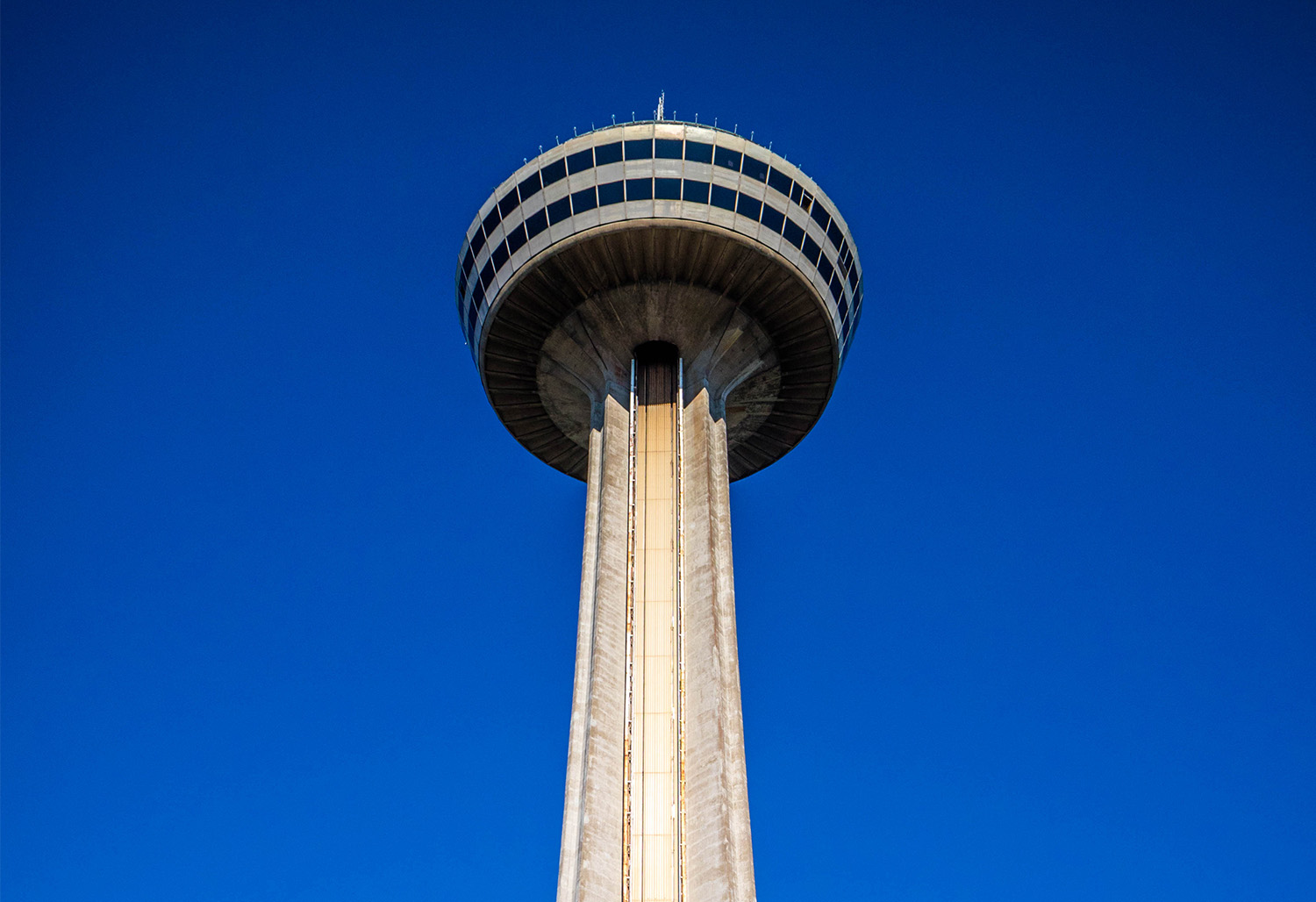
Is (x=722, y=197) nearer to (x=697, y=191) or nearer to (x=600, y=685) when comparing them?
(x=697, y=191)

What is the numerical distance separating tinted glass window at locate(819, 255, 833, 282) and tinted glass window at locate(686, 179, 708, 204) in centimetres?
575

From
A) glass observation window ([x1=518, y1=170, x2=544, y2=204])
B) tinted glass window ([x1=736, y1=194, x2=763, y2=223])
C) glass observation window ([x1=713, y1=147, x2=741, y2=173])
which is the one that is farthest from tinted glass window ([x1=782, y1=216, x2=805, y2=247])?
glass observation window ([x1=518, y1=170, x2=544, y2=204])

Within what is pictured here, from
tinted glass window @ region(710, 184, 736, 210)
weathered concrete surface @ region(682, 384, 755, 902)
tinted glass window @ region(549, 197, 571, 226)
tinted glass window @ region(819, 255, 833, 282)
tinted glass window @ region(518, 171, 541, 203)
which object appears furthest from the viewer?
tinted glass window @ region(819, 255, 833, 282)

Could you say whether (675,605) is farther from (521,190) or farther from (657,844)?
(521,190)

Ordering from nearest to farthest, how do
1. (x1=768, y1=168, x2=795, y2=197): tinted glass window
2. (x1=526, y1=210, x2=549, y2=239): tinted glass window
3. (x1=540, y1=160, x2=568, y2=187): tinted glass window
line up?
(x1=540, y1=160, x2=568, y2=187): tinted glass window, (x1=526, y1=210, x2=549, y2=239): tinted glass window, (x1=768, y1=168, x2=795, y2=197): tinted glass window

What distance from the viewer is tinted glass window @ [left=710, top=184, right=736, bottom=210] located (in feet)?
145

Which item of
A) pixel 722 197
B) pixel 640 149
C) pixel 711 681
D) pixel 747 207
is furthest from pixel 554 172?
pixel 711 681

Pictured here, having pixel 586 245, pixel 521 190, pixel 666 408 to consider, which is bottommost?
pixel 666 408

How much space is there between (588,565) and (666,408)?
7.15 m

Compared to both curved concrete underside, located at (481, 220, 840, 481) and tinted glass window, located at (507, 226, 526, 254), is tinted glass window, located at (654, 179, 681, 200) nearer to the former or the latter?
curved concrete underside, located at (481, 220, 840, 481)

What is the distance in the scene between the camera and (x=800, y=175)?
46.6 meters

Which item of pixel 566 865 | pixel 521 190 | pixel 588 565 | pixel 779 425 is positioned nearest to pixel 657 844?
pixel 566 865

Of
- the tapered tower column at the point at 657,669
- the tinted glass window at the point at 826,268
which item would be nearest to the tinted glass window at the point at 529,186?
the tapered tower column at the point at 657,669

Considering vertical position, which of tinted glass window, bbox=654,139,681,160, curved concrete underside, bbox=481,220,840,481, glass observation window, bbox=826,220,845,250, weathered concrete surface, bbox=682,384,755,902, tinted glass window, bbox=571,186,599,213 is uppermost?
glass observation window, bbox=826,220,845,250
